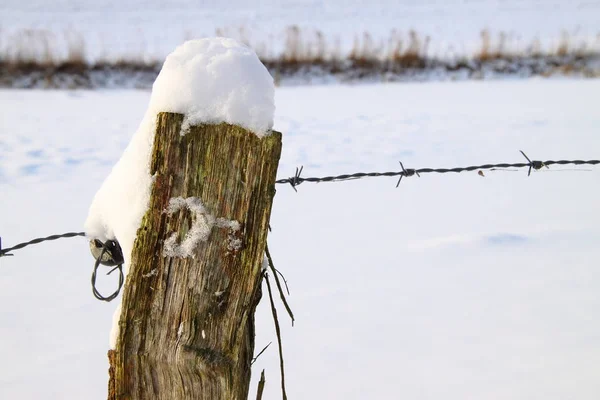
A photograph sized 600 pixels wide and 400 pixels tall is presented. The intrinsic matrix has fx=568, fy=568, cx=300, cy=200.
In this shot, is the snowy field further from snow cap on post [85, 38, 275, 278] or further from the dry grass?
the dry grass

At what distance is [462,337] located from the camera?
7.68 ft

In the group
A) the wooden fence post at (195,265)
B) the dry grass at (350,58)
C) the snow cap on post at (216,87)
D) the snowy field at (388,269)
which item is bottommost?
the snowy field at (388,269)

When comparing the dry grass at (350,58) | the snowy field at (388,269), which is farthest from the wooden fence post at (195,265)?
the dry grass at (350,58)

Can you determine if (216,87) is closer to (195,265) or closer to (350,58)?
(195,265)

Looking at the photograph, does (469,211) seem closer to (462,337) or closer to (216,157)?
(462,337)

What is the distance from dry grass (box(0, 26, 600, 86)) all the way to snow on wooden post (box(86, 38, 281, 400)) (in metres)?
7.81

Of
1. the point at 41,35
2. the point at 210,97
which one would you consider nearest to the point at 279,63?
the point at 41,35

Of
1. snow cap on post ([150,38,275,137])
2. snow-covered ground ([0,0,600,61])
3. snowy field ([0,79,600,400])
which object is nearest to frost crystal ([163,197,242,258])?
snow cap on post ([150,38,275,137])

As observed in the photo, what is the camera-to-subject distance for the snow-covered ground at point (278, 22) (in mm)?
9922

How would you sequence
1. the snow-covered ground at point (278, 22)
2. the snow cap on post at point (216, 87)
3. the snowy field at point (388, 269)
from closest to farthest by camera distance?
the snow cap on post at point (216, 87) → the snowy field at point (388, 269) → the snow-covered ground at point (278, 22)

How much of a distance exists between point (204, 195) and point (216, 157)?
0.07 meters

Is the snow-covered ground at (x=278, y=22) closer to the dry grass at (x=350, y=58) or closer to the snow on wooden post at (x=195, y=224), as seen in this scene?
the dry grass at (x=350, y=58)

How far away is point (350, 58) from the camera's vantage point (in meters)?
9.05

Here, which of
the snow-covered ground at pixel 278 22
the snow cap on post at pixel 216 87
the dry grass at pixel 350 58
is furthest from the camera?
the snow-covered ground at pixel 278 22
